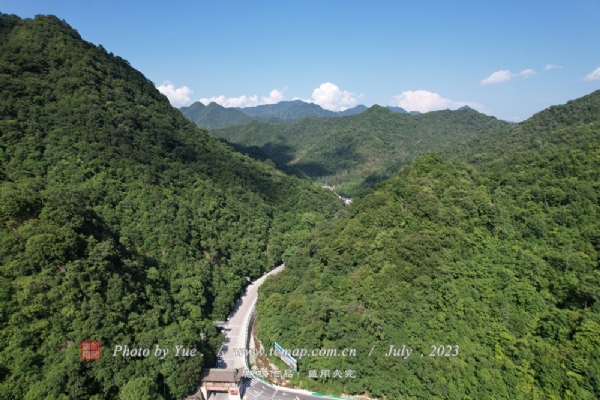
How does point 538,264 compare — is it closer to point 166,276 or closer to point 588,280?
point 588,280

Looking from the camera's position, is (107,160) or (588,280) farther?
(107,160)

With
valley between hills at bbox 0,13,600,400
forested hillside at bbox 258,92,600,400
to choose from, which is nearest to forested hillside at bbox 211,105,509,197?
valley between hills at bbox 0,13,600,400

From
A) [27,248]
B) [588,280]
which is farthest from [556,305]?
[27,248]

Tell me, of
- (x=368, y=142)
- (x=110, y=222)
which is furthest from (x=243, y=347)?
(x=368, y=142)

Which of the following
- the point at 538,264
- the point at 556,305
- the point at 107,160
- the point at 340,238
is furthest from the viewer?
the point at 107,160

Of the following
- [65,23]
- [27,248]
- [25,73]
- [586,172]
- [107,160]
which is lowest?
[27,248]

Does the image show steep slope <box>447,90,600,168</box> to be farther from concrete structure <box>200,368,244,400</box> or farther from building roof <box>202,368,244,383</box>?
concrete structure <box>200,368,244,400</box>
